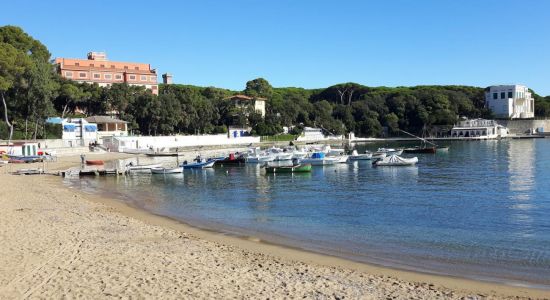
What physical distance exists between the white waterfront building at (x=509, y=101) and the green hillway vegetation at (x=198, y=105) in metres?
4.14

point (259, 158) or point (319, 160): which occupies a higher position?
point (259, 158)

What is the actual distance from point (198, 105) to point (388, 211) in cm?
8425

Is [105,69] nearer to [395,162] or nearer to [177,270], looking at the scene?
[395,162]

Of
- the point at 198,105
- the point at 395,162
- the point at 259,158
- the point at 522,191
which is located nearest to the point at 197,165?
the point at 259,158

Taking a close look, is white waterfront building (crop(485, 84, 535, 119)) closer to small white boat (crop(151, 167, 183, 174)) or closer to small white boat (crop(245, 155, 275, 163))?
small white boat (crop(245, 155, 275, 163))

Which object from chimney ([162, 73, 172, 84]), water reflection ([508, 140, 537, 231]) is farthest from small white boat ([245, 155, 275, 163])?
chimney ([162, 73, 172, 84])

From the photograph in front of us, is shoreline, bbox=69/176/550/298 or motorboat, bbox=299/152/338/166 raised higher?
motorboat, bbox=299/152/338/166

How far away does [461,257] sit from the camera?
1572 cm

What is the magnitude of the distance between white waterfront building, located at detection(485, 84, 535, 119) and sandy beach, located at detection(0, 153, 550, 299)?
16534 centimetres

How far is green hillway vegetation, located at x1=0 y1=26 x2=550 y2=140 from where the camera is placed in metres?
68.4

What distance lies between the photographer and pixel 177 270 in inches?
513

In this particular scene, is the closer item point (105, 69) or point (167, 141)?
point (167, 141)

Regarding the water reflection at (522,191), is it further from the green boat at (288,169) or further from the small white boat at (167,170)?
the small white boat at (167,170)

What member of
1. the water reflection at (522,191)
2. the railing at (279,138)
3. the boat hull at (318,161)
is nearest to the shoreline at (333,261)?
the water reflection at (522,191)
